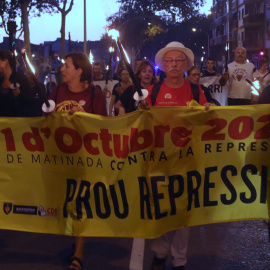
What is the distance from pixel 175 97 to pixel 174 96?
0.04 feet

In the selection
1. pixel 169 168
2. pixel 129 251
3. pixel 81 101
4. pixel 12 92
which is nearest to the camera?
pixel 169 168


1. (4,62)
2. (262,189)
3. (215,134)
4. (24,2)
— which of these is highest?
(24,2)

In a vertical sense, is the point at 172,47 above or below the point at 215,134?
above

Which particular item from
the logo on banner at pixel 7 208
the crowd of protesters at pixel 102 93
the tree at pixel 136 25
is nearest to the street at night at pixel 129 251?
the crowd of protesters at pixel 102 93

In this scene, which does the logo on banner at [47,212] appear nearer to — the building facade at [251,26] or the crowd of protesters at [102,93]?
the crowd of protesters at [102,93]

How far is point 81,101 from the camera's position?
17.5 ft

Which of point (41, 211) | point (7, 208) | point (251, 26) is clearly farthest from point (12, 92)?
point (251, 26)

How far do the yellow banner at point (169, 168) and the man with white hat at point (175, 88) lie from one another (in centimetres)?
41

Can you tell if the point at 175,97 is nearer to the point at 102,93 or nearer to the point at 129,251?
the point at 102,93

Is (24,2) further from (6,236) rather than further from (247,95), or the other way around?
(6,236)

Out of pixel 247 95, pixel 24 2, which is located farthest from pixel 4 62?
pixel 24 2

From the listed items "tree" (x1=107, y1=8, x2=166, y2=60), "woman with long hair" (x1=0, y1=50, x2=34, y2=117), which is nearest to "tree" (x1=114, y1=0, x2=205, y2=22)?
"tree" (x1=107, y1=8, x2=166, y2=60)

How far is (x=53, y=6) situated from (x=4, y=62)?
35.7 metres

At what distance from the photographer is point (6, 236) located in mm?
6168
